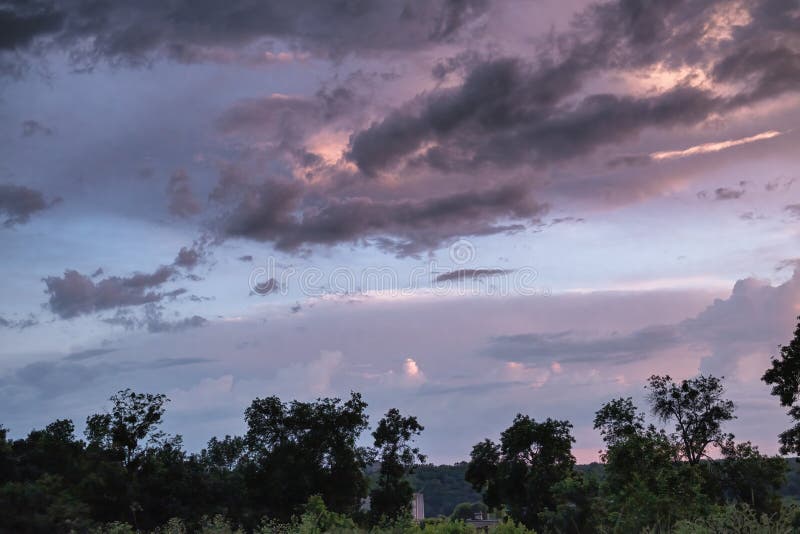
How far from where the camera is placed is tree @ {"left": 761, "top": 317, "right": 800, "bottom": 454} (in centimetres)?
4559

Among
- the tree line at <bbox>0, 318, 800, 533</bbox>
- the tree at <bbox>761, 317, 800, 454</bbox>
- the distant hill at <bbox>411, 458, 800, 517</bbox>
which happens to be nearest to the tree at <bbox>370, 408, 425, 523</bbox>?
the tree line at <bbox>0, 318, 800, 533</bbox>

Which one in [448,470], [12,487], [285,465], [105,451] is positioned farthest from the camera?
[448,470]

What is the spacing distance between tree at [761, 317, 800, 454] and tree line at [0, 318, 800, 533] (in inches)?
2.8

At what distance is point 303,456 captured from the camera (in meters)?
62.7

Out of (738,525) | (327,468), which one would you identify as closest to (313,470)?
(327,468)

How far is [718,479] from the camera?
58719 mm

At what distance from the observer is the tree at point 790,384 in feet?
150

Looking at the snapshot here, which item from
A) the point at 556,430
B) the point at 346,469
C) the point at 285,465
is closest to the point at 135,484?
the point at 285,465

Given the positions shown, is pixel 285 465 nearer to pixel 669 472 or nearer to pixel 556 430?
pixel 556 430

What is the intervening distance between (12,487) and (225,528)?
2550 centimetres

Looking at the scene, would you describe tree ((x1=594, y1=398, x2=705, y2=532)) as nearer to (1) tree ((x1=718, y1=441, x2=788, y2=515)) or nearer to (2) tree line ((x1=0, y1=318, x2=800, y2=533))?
(2) tree line ((x1=0, y1=318, x2=800, y2=533))

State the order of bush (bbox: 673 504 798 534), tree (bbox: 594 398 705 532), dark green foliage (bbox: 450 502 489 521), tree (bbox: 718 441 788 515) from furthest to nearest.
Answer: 1. dark green foliage (bbox: 450 502 489 521)
2. tree (bbox: 718 441 788 515)
3. tree (bbox: 594 398 705 532)
4. bush (bbox: 673 504 798 534)

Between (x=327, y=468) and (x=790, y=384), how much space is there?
3457 cm

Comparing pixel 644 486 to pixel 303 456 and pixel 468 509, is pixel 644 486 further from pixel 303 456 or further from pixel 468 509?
pixel 468 509
